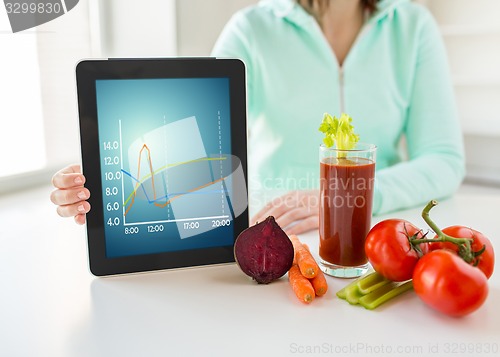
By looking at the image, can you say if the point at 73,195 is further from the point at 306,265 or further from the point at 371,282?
the point at 371,282

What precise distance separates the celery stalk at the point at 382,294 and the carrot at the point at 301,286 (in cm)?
7

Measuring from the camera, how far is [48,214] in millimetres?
1278

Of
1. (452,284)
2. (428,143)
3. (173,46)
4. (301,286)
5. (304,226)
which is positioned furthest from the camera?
(173,46)

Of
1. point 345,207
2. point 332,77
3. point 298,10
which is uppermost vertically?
point 298,10

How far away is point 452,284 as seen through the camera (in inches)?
25.8

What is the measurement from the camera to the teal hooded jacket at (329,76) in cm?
156

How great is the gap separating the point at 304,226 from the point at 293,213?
35 mm

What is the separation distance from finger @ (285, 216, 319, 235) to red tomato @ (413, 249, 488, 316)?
1.26ft

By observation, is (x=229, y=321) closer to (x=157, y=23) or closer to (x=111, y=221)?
(x=111, y=221)

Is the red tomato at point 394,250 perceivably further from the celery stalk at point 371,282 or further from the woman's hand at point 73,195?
the woman's hand at point 73,195

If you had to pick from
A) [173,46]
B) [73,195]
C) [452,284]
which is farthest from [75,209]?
[173,46]

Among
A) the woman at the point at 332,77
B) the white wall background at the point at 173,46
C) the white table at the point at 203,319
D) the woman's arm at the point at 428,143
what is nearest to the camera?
the white table at the point at 203,319

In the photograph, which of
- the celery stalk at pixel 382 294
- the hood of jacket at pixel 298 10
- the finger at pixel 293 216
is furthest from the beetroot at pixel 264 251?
the hood of jacket at pixel 298 10

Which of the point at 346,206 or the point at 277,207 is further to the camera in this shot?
the point at 277,207
